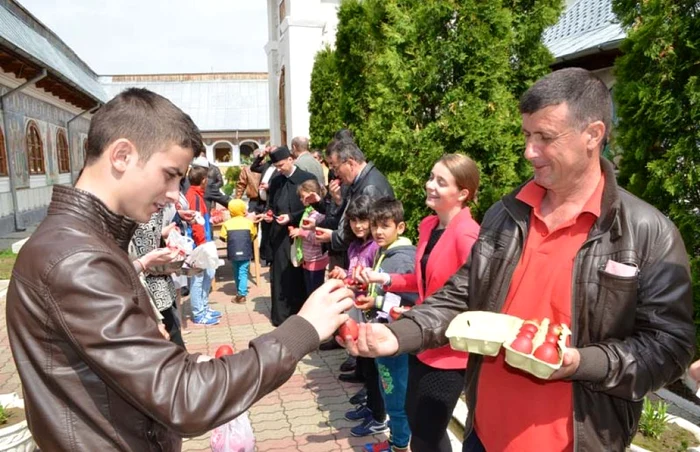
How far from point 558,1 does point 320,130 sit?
9001mm

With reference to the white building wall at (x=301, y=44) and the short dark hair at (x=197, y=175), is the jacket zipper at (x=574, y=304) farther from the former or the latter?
the white building wall at (x=301, y=44)

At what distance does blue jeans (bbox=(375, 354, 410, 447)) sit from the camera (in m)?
3.45

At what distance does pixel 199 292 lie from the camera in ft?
23.4

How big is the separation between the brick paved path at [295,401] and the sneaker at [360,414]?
5cm

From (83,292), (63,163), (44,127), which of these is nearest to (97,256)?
(83,292)

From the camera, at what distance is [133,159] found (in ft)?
5.07

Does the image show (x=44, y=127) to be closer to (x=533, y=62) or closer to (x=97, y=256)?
(x=533, y=62)

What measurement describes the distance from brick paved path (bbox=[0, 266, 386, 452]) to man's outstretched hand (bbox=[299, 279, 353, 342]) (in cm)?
257

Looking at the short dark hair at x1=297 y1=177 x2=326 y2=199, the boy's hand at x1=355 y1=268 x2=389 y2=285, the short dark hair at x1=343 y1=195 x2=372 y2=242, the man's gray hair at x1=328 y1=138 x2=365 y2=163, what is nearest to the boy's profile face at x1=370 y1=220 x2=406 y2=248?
the short dark hair at x1=343 y1=195 x2=372 y2=242

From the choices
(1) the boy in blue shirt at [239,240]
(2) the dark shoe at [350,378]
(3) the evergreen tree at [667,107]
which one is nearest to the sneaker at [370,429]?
(2) the dark shoe at [350,378]

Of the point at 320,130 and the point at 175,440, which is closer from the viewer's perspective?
the point at 175,440

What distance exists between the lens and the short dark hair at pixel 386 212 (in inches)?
147

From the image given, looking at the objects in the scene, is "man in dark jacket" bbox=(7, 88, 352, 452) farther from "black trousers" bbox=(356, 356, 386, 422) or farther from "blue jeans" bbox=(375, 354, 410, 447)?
"black trousers" bbox=(356, 356, 386, 422)

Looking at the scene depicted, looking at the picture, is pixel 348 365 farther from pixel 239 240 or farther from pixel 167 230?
pixel 239 240
